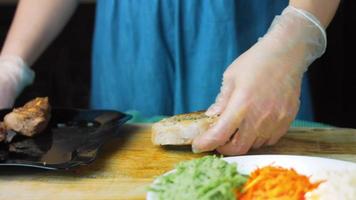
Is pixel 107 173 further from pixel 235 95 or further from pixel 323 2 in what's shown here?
pixel 323 2

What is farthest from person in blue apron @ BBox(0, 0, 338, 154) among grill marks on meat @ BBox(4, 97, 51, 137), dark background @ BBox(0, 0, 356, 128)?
dark background @ BBox(0, 0, 356, 128)

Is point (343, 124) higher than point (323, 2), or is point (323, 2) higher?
point (323, 2)

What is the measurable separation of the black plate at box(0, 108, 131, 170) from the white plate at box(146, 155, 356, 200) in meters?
0.29

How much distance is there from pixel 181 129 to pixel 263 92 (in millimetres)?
178

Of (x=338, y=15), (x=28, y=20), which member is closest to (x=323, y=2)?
(x=28, y=20)

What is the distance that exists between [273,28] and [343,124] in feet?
4.54

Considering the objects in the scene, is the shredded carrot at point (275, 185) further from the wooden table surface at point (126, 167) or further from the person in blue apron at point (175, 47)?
the person in blue apron at point (175, 47)

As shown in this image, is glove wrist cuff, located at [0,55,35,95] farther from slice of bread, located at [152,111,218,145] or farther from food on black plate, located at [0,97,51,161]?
slice of bread, located at [152,111,218,145]

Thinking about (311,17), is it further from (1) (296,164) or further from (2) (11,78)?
(2) (11,78)

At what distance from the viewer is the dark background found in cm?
238

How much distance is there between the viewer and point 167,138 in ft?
3.70

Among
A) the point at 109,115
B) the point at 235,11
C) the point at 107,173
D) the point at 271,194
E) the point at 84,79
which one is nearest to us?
the point at 271,194

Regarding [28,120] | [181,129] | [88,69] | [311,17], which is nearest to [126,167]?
[181,129]

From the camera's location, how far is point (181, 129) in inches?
→ 43.6
